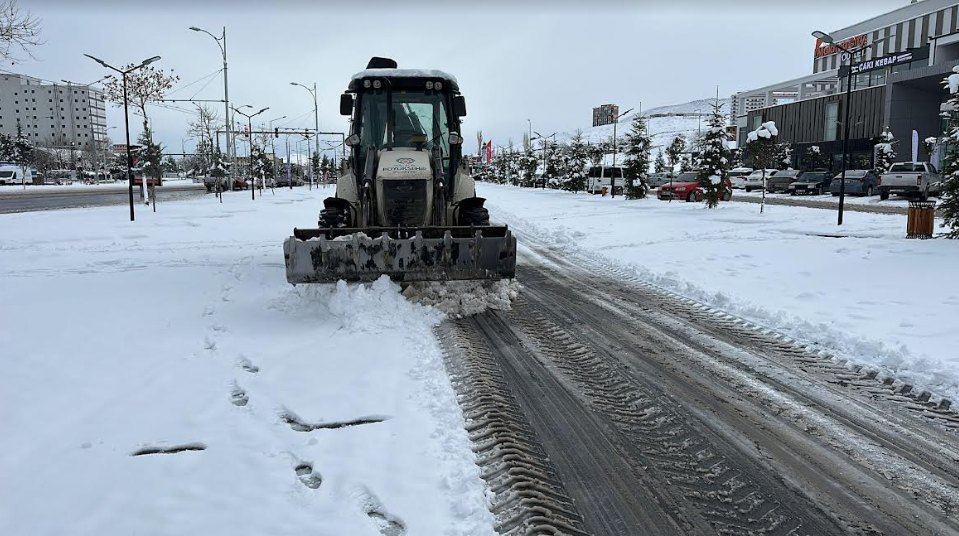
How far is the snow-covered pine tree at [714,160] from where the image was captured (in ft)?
87.5

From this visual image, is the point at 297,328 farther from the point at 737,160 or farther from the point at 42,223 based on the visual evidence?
the point at 737,160

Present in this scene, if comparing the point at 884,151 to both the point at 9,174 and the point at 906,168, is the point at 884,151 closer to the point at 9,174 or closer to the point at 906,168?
the point at 906,168

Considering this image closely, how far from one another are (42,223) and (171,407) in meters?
19.2

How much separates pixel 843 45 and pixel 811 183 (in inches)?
1453

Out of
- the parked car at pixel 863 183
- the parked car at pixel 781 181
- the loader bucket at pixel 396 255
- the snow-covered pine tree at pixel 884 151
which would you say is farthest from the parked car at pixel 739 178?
the loader bucket at pixel 396 255

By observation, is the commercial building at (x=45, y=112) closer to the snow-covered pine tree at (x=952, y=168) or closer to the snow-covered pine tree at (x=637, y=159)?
the snow-covered pine tree at (x=637, y=159)

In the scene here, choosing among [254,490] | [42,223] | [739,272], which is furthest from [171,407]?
[42,223]

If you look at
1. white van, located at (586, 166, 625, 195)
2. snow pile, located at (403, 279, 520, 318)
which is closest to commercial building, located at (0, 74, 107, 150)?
white van, located at (586, 166, 625, 195)

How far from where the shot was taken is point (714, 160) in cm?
2700

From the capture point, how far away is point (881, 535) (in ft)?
10.1

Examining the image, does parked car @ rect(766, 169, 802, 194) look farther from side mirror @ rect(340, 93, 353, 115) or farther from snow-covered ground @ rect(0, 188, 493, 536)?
snow-covered ground @ rect(0, 188, 493, 536)

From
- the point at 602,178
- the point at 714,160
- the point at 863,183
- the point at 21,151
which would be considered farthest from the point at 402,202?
the point at 21,151

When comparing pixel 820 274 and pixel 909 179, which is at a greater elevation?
pixel 909 179

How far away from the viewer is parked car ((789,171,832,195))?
3944cm
